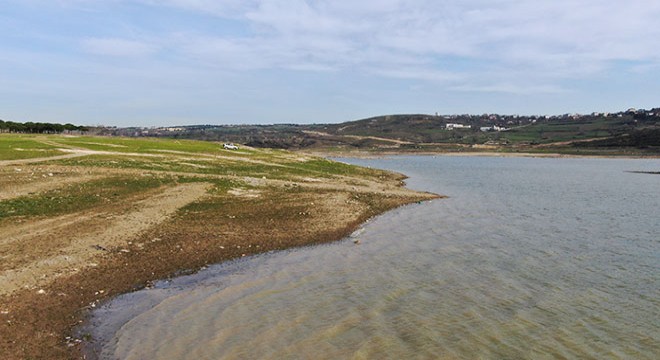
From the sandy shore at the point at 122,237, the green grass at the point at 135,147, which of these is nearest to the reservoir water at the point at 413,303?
the sandy shore at the point at 122,237

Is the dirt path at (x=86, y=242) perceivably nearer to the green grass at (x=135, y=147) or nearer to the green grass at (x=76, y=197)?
the green grass at (x=76, y=197)

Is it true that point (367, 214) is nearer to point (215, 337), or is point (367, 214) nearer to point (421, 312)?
point (421, 312)

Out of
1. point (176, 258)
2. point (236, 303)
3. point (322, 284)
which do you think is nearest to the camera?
point (236, 303)

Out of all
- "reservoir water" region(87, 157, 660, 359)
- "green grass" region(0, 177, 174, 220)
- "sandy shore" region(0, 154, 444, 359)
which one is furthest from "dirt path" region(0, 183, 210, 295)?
"reservoir water" region(87, 157, 660, 359)

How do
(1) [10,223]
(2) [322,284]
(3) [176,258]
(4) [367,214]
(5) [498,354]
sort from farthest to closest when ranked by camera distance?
1. (4) [367,214]
2. (1) [10,223]
3. (3) [176,258]
4. (2) [322,284]
5. (5) [498,354]

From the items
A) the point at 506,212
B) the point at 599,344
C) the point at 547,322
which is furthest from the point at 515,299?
the point at 506,212

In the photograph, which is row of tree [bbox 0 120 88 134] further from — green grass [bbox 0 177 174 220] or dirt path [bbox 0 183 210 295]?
dirt path [bbox 0 183 210 295]
